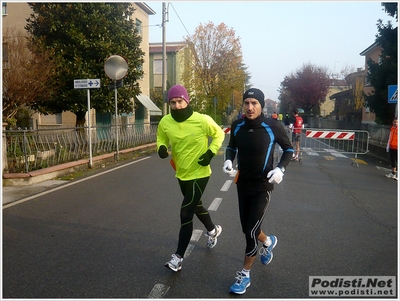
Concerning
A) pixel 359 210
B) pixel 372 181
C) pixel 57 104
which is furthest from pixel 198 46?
pixel 359 210

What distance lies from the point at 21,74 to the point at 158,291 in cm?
1013

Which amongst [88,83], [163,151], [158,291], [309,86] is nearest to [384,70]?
[88,83]

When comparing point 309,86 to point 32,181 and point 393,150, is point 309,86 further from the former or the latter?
point 32,181

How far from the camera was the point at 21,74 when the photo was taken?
37.7 feet

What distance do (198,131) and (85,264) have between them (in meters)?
1.94

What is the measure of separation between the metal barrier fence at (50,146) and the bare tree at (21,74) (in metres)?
1.91

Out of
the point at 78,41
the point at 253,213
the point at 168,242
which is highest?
the point at 78,41

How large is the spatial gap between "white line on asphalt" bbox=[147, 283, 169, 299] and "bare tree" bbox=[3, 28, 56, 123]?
9.64 meters

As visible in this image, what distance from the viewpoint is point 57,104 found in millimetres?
15367

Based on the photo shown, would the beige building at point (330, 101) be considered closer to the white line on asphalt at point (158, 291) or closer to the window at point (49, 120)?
the window at point (49, 120)

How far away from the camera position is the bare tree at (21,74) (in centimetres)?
1138

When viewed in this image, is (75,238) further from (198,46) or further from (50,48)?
(198,46)

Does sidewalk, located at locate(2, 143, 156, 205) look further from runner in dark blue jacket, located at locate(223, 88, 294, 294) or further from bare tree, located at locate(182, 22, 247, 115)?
bare tree, located at locate(182, 22, 247, 115)
